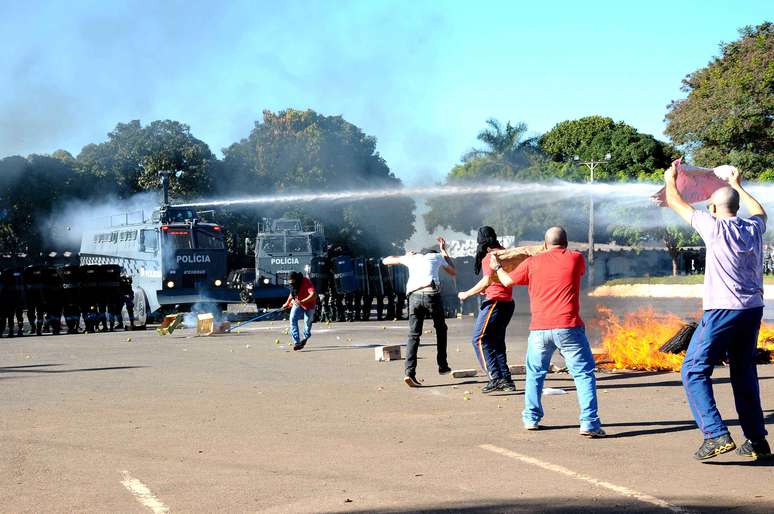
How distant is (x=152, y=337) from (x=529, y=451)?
1611cm

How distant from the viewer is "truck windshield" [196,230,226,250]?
2808 centimetres

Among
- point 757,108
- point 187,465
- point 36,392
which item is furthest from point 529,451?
point 757,108

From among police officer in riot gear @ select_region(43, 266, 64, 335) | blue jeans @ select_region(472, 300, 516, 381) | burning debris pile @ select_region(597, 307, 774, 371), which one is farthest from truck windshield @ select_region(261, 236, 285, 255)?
blue jeans @ select_region(472, 300, 516, 381)

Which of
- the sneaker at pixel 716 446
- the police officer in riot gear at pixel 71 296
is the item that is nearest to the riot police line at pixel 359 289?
the police officer in riot gear at pixel 71 296

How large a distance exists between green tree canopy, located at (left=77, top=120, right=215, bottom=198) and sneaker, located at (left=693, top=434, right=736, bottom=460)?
4769 centimetres

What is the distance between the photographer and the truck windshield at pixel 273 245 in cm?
3142

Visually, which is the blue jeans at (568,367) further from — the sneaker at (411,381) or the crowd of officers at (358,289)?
the crowd of officers at (358,289)

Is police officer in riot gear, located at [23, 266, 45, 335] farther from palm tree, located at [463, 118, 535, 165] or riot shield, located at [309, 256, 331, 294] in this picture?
palm tree, located at [463, 118, 535, 165]

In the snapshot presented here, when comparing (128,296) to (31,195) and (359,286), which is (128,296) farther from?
(31,195)

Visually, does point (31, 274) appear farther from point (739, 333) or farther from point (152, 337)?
point (739, 333)

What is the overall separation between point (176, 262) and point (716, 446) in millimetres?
22043

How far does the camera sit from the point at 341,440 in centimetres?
826

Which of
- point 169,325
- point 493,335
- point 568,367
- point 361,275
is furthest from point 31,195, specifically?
point 568,367

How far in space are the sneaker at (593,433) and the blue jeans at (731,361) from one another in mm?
1193
